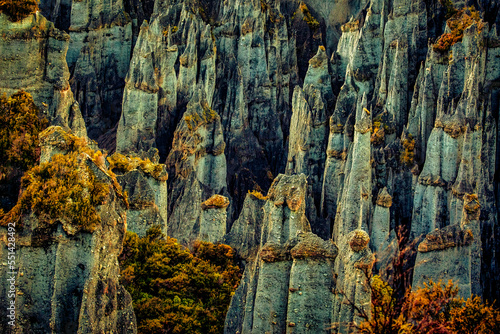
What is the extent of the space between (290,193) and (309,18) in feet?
171

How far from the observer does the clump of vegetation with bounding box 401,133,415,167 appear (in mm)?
54969

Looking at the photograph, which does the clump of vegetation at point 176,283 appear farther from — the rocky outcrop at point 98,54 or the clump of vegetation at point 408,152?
the rocky outcrop at point 98,54

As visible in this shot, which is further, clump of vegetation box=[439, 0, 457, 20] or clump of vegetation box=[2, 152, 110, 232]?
clump of vegetation box=[439, 0, 457, 20]

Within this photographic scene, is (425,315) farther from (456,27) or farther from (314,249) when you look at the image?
(456,27)

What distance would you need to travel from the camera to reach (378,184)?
54.2m

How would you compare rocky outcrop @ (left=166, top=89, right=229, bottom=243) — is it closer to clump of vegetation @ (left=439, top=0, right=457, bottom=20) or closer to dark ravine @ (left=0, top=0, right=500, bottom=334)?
dark ravine @ (left=0, top=0, right=500, bottom=334)

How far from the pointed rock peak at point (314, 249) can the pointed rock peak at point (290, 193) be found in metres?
7.16

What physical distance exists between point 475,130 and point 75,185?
34846 millimetres

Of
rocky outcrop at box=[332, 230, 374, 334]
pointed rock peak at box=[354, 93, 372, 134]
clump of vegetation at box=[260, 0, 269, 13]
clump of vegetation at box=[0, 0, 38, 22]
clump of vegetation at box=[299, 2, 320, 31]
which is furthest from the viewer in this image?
clump of vegetation at box=[299, 2, 320, 31]

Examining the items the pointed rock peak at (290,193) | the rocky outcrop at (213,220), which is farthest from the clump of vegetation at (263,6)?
the pointed rock peak at (290,193)

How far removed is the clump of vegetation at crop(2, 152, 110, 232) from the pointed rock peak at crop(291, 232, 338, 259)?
245 inches

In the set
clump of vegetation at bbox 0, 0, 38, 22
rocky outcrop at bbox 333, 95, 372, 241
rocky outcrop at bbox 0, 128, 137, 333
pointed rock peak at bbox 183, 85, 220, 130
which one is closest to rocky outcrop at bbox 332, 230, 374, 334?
rocky outcrop at bbox 0, 128, 137, 333

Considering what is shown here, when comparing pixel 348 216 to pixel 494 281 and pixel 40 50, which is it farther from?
pixel 40 50

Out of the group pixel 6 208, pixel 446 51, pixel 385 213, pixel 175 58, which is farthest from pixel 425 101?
pixel 6 208
